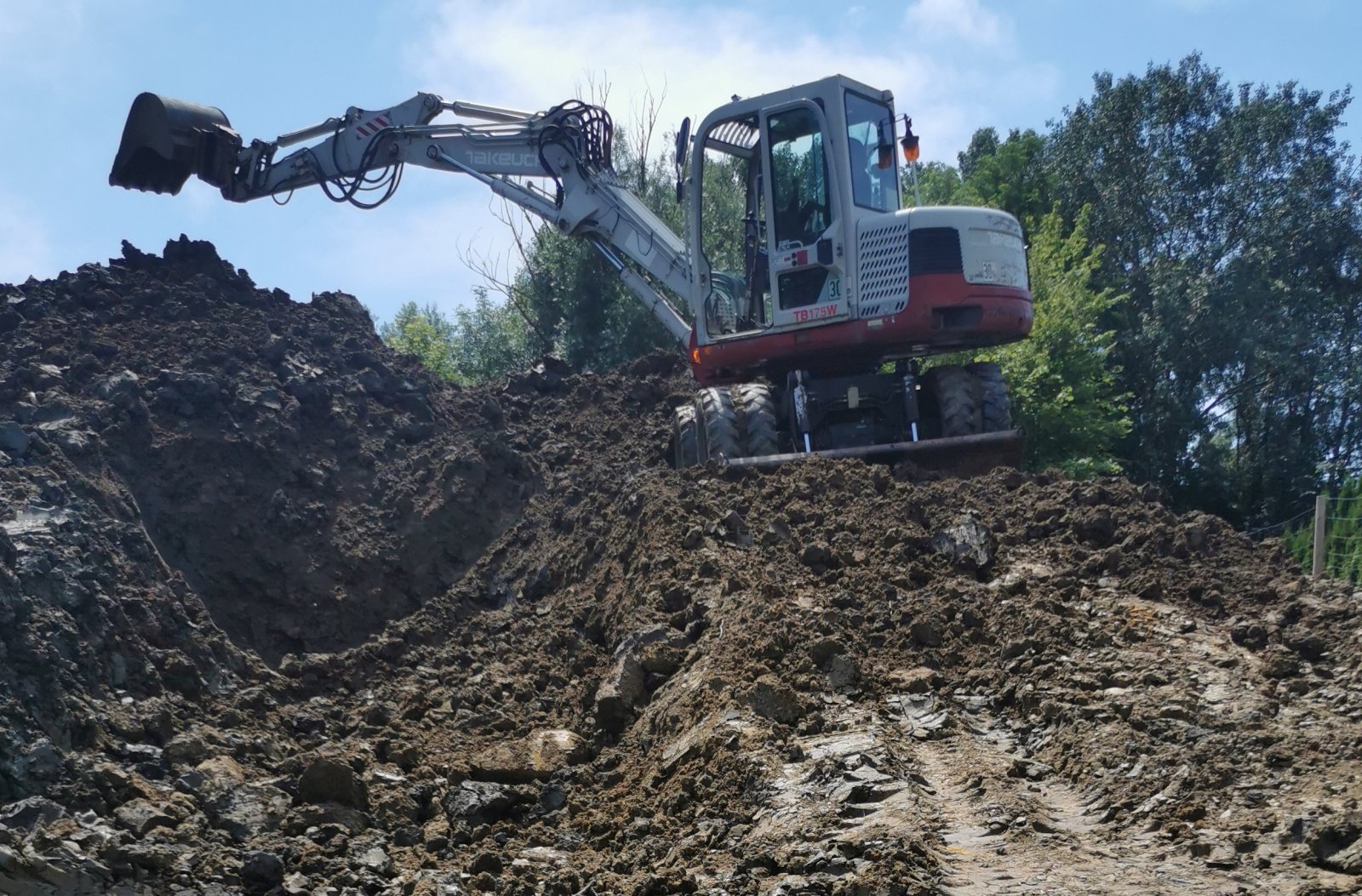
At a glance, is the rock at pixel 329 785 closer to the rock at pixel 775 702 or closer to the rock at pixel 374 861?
the rock at pixel 374 861

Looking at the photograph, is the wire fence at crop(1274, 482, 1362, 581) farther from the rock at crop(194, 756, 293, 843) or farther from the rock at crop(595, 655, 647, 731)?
the rock at crop(194, 756, 293, 843)

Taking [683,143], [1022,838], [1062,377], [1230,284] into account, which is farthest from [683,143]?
[1230,284]

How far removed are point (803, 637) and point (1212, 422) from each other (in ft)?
71.5

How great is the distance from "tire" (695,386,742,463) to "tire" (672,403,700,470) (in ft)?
0.59

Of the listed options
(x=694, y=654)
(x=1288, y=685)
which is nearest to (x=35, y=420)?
(x=694, y=654)

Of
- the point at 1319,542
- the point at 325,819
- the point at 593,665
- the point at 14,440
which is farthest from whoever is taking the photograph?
the point at 1319,542

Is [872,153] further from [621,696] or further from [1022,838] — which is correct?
[1022,838]

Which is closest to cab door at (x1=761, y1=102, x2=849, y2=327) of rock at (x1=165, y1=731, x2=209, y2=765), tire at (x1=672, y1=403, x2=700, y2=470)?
tire at (x1=672, y1=403, x2=700, y2=470)

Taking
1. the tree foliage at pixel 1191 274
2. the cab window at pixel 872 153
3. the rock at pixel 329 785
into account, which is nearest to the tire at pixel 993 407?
the cab window at pixel 872 153

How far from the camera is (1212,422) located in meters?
27.7

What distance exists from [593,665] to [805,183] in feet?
16.8

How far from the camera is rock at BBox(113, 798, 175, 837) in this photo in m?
6.86

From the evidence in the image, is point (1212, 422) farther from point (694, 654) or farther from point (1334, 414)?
point (694, 654)

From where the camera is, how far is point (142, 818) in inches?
272
